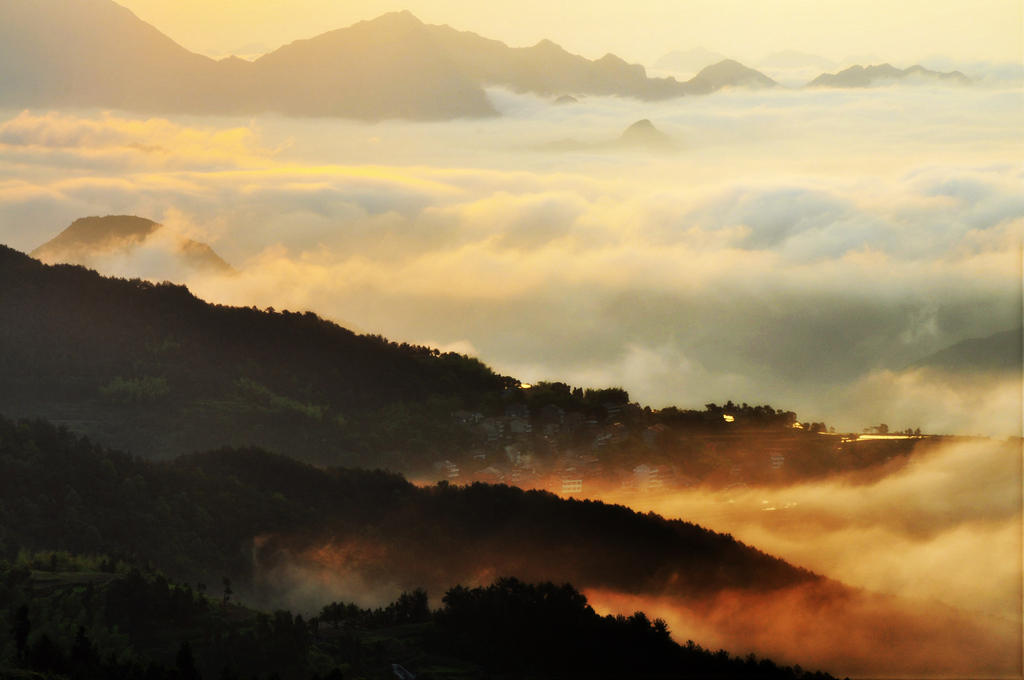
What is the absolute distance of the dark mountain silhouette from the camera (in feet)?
304

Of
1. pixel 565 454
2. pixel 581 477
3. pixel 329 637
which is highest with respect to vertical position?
pixel 565 454

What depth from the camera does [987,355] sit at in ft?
315

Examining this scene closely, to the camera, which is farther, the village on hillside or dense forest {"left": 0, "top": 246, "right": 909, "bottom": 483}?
dense forest {"left": 0, "top": 246, "right": 909, "bottom": 483}

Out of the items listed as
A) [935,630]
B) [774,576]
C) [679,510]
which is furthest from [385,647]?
[679,510]

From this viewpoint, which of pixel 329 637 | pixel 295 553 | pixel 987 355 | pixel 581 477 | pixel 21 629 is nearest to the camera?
pixel 21 629

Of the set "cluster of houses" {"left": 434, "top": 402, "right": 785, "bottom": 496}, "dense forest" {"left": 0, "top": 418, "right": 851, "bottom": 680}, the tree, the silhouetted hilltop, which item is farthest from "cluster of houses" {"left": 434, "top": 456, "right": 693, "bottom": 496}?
the tree

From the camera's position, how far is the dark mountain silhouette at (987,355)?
9262 cm

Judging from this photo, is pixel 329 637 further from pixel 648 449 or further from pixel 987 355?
pixel 987 355

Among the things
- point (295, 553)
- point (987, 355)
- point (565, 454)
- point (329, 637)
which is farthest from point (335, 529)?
point (987, 355)

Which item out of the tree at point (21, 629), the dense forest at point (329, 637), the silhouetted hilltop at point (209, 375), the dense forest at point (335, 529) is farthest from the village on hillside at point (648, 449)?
the tree at point (21, 629)

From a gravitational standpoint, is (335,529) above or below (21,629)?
above

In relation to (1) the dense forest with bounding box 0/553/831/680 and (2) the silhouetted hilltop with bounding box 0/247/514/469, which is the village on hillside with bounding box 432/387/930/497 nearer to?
(2) the silhouetted hilltop with bounding box 0/247/514/469

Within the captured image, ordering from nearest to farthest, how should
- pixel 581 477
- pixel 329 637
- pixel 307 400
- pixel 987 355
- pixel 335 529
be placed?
pixel 329 637 → pixel 335 529 → pixel 581 477 → pixel 307 400 → pixel 987 355

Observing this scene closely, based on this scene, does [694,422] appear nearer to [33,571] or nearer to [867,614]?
[867,614]
